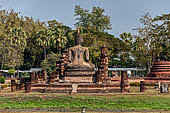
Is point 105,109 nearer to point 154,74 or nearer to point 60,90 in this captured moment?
point 60,90

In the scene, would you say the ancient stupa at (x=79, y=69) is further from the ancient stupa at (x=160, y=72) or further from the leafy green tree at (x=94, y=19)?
the leafy green tree at (x=94, y=19)

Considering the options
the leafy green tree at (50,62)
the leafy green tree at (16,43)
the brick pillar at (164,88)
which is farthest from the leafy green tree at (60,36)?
the brick pillar at (164,88)

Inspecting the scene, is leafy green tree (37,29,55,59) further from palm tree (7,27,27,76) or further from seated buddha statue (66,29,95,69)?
seated buddha statue (66,29,95,69)

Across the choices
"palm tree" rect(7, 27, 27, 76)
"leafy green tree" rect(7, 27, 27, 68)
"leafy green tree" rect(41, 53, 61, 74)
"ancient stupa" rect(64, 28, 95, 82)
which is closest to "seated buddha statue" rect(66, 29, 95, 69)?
"ancient stupa" rect(64, 28, 95, 82)

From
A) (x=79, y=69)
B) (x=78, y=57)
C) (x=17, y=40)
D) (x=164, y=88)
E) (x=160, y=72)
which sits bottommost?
(x=164, y=88)

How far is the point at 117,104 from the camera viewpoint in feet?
54.3

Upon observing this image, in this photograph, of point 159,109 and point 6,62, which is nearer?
point 159,109

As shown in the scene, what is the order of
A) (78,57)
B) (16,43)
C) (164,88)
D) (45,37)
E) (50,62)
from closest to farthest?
(164,88), (78,57), (50,62), (45,37), (16,43)

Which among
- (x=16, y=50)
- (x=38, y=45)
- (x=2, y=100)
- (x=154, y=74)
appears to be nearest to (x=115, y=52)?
(x=38, y=45)

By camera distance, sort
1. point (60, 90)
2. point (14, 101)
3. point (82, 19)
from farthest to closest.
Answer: point (82, 19)
point (60, 90)
point (14, 101)

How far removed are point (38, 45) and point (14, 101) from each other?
50.8 meters

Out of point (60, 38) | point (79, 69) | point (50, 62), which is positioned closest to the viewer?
point (79, 69)

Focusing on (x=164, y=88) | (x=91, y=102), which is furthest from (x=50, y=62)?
(x=91, y=102)

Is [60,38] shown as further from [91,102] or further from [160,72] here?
[91,102]
